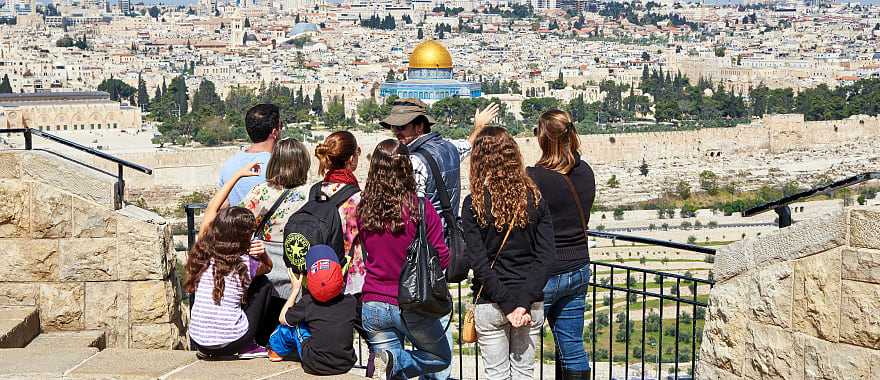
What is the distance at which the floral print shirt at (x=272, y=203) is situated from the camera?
455cm

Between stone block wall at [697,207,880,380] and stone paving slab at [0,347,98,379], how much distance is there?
2054 mm

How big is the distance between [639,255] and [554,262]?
57.2ft

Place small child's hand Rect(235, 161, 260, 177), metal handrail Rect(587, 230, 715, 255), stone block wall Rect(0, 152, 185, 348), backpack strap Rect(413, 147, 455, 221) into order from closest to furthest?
backpack strap Rect(413, 147, 455, 221) < small child's hand Rect(235, 161, 260, 177) < metal handrail Rect(587, 230, 715, 255) < stone block wall Rect(0, 152, 185, 348)

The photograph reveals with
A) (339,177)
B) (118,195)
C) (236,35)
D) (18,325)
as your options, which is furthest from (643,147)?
(236,35)

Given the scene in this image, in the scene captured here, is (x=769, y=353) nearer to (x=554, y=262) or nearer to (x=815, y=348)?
(x=815, y=348)

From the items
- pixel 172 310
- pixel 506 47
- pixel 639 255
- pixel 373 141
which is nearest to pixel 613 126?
pixel 373 141

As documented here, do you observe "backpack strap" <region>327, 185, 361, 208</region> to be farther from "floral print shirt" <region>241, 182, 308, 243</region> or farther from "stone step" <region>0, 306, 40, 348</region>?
"stone step" <region>0, 306, 40, 348</region>

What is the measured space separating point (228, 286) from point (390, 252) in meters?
0.56

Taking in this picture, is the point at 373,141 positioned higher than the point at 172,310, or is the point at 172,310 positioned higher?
the point at 172,310

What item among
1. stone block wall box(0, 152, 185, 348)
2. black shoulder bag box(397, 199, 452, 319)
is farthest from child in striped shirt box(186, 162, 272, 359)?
stone block wall box(0, 152, 185, 348)

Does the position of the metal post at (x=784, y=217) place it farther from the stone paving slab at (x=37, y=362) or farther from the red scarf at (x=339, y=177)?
the stone paving slab at (x=37, y=362)

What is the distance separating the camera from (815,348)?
164 inches

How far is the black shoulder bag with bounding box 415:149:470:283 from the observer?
4219mm

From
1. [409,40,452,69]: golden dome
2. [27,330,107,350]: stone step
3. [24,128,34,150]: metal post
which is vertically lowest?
[409,40,452,69]: golden dome
